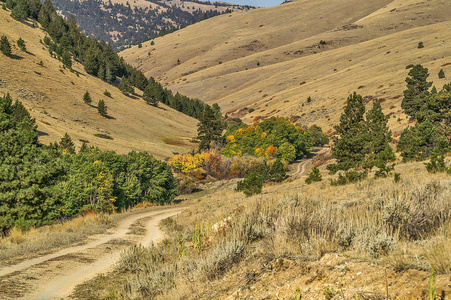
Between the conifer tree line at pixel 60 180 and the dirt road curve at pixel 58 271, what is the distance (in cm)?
882

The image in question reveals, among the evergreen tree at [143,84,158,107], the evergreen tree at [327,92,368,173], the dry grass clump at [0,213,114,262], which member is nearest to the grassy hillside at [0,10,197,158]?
the evergreen tree at [143,84,158,107]

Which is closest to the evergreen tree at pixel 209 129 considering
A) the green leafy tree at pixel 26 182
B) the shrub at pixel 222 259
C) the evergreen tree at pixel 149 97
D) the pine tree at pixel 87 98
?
the pine tree at pixel 87 98

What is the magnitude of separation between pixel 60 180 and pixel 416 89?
65.4 meters

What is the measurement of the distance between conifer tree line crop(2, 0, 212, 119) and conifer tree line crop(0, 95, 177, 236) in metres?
62.4

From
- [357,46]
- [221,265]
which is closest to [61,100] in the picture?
[221,265]

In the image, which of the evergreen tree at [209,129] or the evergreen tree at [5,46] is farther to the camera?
the evergreen tree at [5,46]

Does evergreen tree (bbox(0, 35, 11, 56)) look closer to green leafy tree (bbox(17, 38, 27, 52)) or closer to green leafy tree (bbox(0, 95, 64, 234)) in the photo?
green leafy tree (bbox(17, 38, 27, 52))

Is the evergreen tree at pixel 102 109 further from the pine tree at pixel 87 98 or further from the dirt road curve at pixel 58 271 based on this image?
the dirt road curve at pixel 58 271

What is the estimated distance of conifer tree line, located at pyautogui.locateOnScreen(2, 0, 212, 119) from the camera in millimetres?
111062

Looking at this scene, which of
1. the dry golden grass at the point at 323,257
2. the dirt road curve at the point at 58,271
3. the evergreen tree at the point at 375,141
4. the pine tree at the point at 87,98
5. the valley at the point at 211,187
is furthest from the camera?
the pine tree at the point at 87,98

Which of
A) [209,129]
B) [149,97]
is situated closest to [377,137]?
[209,129]

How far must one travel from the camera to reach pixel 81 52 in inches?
4747

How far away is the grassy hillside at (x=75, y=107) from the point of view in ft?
231

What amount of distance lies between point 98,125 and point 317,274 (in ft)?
271
